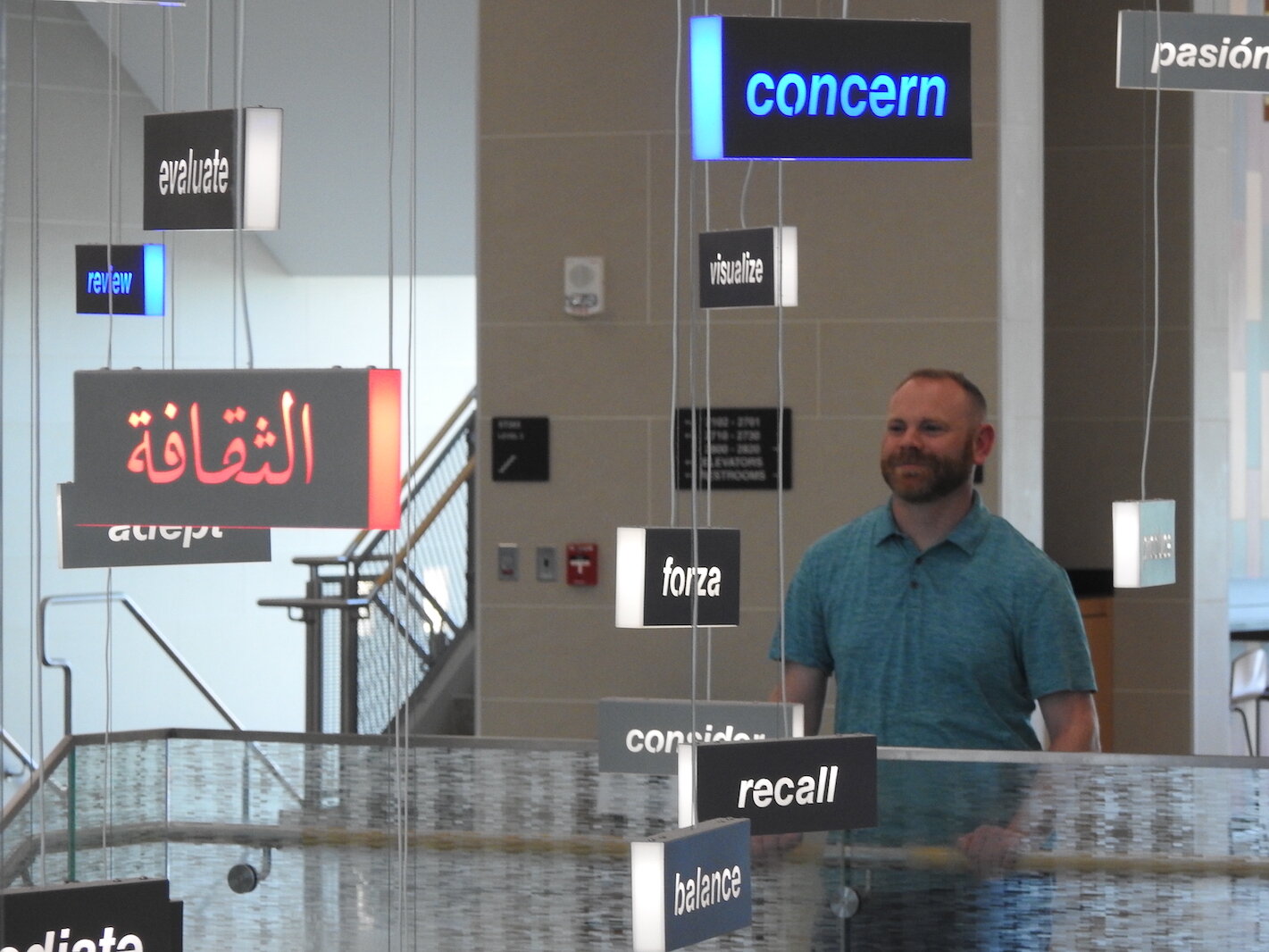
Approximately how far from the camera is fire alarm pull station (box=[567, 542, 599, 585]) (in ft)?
19.2

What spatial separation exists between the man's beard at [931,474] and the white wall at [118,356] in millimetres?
5383

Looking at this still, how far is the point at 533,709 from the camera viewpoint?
19.4 feet

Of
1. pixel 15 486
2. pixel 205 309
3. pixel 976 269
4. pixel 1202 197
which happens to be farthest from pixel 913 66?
pixel 205 309

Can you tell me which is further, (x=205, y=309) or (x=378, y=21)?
(x=205, y=309)

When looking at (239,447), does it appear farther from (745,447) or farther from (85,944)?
(745,447)

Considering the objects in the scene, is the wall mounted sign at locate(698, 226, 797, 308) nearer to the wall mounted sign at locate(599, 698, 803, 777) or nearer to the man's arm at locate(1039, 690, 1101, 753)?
the wall mounted sign at locate(599, 698, 803, 777)

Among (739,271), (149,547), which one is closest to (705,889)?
(149,547)

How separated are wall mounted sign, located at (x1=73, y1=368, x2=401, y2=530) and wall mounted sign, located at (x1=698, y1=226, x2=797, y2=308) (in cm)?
246

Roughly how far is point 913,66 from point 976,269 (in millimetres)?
3320

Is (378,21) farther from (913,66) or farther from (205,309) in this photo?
(913,66)

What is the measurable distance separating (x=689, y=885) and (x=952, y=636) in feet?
3.84

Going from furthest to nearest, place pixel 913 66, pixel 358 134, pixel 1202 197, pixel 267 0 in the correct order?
pixel 358 134
pixel 267 0
pixel 1202 197
pixel 913 66

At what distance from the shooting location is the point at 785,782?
2449mm

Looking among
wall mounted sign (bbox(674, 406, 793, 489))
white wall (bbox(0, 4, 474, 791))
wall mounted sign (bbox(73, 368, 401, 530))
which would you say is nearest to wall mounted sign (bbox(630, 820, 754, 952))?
wall mounted sign (bbox(73, 368, 401, 530))
